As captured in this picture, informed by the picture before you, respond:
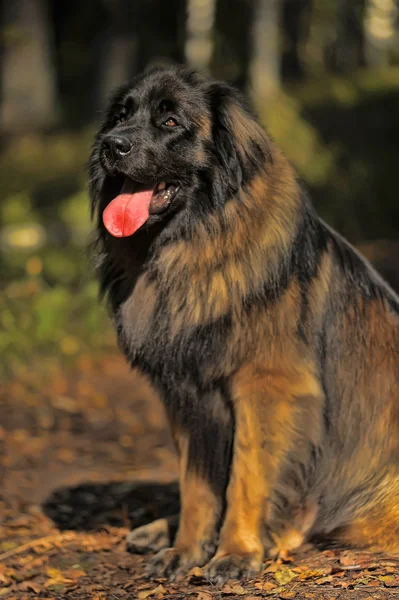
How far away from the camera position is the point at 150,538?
15.2 ft

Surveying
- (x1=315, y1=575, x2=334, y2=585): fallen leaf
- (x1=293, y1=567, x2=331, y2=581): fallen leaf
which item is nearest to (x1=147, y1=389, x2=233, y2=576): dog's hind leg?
(x1=293, y1=567, x2=331, y2=581): fallen leaf

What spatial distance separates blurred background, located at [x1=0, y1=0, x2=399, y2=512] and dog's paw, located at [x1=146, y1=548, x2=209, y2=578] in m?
1.52

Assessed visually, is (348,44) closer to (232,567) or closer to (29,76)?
(29,76)

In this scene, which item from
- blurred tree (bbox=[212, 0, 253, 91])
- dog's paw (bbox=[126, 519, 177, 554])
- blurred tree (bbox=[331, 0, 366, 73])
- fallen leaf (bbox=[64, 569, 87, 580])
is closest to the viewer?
fallen leaf (bbox=[64, 569, 87, 580])

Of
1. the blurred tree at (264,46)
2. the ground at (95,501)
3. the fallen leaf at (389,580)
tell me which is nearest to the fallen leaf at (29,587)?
the ground at (95,501)

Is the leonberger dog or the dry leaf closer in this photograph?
the dry leaf

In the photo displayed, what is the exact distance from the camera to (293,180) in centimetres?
412

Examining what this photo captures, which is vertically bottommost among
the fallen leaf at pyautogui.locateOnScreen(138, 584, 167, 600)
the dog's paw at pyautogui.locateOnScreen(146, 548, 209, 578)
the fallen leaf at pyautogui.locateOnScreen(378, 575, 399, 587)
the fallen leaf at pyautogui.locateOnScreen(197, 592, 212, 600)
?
the dog's paw at pyautogui.locateOnScreen(146, 548, 209, 578)

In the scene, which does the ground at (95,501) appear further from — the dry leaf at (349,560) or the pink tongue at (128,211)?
the pink tongue at (128,211)

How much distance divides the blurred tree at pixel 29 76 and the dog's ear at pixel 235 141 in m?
16.5

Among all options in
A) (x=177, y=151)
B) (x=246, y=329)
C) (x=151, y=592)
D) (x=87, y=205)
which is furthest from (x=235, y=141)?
(x=87, y=205)

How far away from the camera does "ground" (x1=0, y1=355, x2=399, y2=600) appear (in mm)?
3777

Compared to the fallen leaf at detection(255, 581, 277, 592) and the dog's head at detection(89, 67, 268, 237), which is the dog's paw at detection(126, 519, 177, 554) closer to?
the fallen leaf at detection(255, 581, 277, 592)

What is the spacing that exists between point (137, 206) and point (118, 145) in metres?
0.30
